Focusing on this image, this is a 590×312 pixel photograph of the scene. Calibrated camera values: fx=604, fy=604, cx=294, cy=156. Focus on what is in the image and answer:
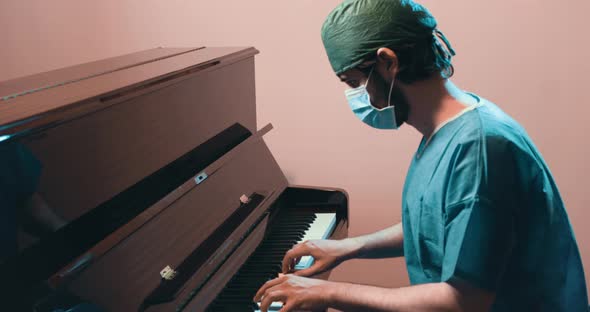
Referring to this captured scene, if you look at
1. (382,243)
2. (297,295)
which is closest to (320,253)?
(382,243)

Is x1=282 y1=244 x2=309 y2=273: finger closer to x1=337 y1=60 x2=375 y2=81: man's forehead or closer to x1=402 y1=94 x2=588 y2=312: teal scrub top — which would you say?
x1=402 y1=94 x2=588 y2=312: teal scrub top

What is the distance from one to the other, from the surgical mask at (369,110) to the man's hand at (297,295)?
393 mm

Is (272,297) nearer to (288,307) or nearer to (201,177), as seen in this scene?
(288,307)

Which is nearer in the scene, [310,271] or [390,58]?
[390,58]

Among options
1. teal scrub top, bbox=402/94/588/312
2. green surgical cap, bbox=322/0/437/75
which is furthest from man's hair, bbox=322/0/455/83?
teal scrub top, bbox=402/94/588/312

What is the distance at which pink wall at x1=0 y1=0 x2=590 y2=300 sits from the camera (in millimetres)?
2400

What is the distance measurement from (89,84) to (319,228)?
2.64ft

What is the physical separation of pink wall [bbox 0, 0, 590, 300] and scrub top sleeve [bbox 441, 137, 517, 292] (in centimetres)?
134

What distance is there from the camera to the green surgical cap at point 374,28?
1328mm

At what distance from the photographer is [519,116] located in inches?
97.5

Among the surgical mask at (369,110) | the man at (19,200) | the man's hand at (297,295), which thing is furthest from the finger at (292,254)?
the man at (19,200)

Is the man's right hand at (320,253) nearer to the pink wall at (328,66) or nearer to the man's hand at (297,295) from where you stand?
the man's hand at (297,295)

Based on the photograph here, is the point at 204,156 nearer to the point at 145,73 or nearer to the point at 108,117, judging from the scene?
the point at 145,73

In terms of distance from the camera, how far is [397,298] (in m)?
1.25
